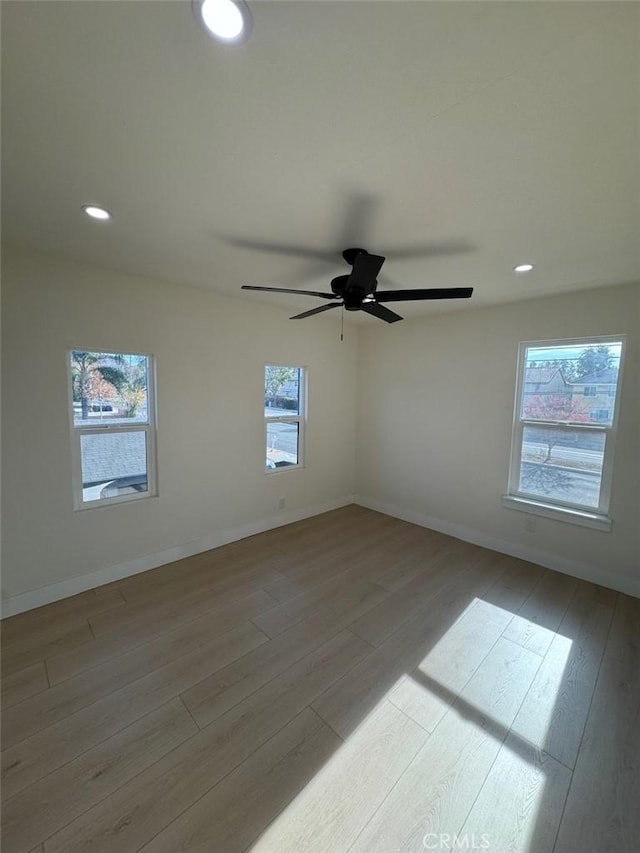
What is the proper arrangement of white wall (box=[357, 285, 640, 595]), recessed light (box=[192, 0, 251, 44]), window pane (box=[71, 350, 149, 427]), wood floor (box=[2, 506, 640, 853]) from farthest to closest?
1. white wall (box=[357, 285, 640, 595])
2. window pane (box=[71, 350, 149, 427])
3. wood floor (box=[2, 506, 640, 853])
4. recessed light (box=[192, 0, 251, 44])

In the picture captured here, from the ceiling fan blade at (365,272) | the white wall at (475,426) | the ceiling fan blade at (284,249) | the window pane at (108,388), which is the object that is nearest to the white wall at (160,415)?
the window pane at (108,388)

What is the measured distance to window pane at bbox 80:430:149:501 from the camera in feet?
9.13

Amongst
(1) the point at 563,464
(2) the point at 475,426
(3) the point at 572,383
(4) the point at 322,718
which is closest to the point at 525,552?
(1) the point at 563,464

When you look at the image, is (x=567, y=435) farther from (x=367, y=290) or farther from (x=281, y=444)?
(x=281, y=444)

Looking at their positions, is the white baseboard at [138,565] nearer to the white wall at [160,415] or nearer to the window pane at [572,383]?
the white wall at [160,415]

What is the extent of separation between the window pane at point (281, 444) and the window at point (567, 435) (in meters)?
2.45

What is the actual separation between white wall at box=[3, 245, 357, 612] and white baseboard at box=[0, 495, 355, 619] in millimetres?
16

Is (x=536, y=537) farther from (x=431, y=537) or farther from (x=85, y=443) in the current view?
(x=85, y=443)

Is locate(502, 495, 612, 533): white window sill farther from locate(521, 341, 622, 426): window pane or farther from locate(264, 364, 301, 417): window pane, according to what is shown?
locate(264, 364, 301, 417): window pane

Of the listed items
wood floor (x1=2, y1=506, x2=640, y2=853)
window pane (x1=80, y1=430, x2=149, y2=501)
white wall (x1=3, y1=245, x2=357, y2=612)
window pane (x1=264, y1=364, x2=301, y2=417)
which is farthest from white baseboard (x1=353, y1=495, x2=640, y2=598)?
window pane (x1=80, y1=430, x2=149, y2=501)

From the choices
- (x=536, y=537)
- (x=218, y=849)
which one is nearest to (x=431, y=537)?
(x=536, y=537)

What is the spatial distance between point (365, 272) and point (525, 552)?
124 inches

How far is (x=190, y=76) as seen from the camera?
1058 millimetres

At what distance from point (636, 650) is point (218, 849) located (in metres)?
2.64
